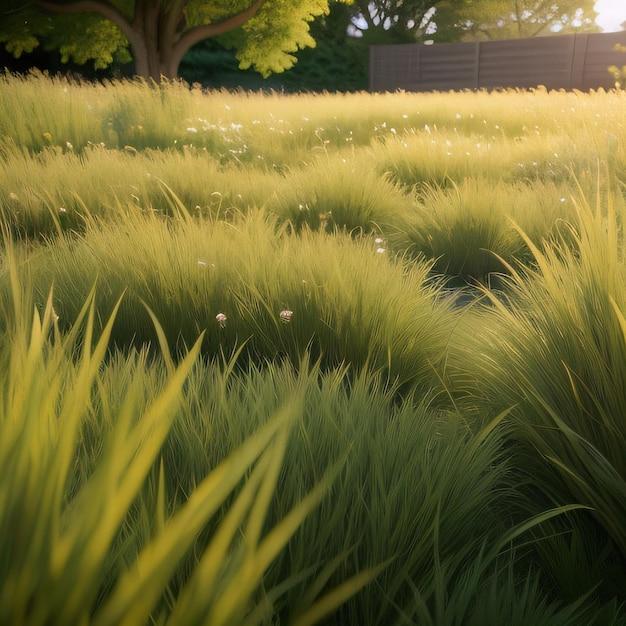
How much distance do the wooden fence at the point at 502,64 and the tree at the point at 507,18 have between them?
19.3 ft

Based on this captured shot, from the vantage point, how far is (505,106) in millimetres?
9094

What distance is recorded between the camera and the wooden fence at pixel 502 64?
1891 centimetres

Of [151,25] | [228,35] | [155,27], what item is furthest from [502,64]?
[151,25]

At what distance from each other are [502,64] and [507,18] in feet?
39.4

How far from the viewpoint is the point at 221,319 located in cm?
170

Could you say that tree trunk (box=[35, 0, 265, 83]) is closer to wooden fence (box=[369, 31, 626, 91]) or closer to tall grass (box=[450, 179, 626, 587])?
wooden fence (box=[369, 31, 626, 91])

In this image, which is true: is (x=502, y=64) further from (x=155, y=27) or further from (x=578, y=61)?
(x=155, y=27)

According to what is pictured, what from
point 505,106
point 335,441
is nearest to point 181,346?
point 335,441

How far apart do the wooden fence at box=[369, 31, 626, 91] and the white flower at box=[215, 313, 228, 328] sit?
19.6m

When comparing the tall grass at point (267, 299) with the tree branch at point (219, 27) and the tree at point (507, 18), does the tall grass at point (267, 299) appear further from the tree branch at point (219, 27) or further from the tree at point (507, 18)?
the tree at point (507, 18)

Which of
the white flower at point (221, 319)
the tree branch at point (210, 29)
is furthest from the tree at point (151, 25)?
the white flower at point (221, 319)

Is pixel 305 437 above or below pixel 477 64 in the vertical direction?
below

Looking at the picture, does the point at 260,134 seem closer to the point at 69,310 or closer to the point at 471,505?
the point at 69,310

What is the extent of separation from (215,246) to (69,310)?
0.49m
